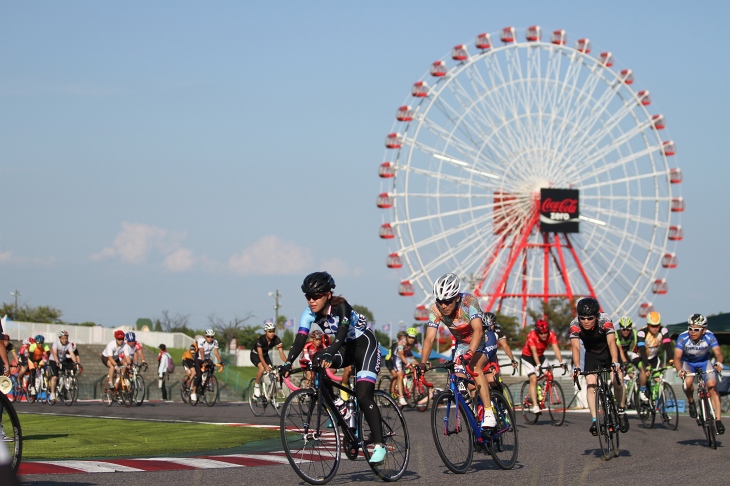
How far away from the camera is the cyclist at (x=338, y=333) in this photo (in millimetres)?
9781

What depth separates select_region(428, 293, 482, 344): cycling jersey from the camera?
11.4 meters

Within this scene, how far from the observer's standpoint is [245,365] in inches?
3270

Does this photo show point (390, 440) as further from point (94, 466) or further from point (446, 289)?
point (94, 466)

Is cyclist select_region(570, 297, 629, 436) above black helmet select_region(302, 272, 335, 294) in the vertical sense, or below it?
below

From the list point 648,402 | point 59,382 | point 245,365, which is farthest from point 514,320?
point 648,402

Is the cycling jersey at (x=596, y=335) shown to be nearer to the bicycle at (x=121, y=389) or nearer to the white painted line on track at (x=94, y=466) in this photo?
the white painted line on track at (x=94, y=466)

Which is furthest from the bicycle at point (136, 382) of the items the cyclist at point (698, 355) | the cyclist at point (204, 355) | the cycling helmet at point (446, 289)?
the cycling helmet at point (446, 289)

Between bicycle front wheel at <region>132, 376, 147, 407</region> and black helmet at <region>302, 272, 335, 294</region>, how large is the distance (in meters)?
18.8

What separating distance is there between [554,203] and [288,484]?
56.1 metres

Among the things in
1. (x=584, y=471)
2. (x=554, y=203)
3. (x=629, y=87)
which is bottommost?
(x=584, y=471)

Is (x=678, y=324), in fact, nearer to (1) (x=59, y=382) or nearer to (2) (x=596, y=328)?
(1) (x=59, y=382)

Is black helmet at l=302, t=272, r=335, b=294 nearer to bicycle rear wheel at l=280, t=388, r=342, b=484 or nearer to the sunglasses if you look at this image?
bicycle rear wheel at l=280, t=388, r=342, b=484

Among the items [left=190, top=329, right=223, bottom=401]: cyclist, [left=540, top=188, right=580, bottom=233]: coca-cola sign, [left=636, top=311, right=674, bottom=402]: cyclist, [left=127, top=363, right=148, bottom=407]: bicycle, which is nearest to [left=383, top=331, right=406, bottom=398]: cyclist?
[left=190, top=329, right=223, bottom=401]: cyclist

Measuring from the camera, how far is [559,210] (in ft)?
215
